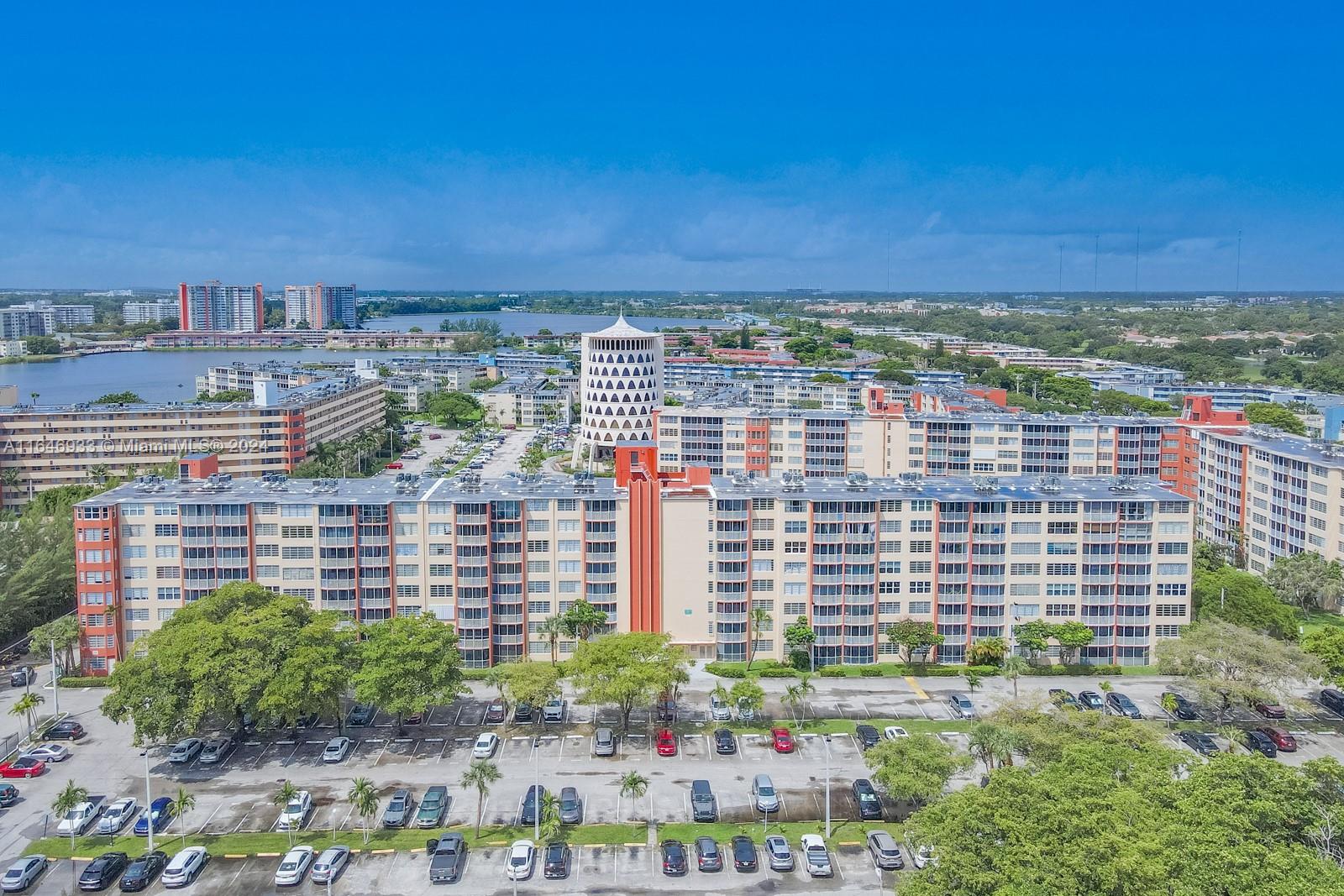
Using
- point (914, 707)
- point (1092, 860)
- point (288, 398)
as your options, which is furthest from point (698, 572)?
point (288, 398)

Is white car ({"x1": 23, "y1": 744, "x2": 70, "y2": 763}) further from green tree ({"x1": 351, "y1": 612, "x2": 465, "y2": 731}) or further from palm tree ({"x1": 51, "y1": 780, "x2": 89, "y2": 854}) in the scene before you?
green tree ({"x1": 351, "y1": 612, "x2": 465, "y2": 731})

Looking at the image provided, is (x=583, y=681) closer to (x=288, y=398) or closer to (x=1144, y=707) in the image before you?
(x=1144, y=707)

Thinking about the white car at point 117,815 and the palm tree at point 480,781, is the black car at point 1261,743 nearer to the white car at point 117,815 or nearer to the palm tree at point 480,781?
the palm tree at point 480,781

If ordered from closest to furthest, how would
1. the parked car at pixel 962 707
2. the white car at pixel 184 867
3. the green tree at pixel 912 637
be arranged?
the white car at pixel 184 867, the parked car at pixel 962 707, the green tree at pixel 912 637

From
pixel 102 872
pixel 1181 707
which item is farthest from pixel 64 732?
pixel 1181 707

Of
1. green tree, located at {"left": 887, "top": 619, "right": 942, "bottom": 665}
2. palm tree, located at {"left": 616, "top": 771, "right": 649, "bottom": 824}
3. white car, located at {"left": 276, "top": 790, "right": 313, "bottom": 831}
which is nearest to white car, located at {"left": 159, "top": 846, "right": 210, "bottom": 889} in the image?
white car, located at {"left": 276, "top": 790, "right": 313, "bottom": 831}

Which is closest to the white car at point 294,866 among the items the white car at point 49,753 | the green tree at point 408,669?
the green tree at point 408,669
